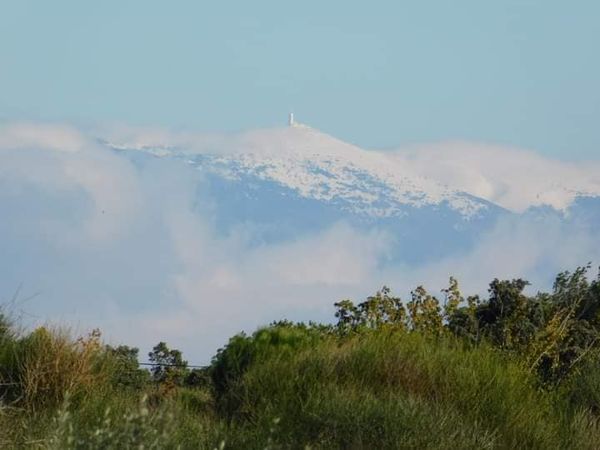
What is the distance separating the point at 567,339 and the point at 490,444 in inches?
441

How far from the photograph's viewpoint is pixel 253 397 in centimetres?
1368

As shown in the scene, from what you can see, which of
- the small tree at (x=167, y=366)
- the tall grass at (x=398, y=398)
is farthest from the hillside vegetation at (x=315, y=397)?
the small tree at (x=167, y=366)

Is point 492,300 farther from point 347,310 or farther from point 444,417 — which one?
point 444,417

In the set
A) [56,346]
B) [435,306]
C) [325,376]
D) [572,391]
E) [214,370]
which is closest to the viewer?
[325,376]

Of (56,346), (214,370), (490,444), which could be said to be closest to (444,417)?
(490,444)

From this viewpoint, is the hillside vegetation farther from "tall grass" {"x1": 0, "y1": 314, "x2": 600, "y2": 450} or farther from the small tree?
the small tree

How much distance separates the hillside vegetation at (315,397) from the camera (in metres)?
10.7

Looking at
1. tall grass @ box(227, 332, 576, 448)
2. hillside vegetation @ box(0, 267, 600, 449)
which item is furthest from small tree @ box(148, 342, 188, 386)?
tall grass @ box(227, 332, 576, 448)

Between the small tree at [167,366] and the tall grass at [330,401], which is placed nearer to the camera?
the tall grass at [330,401]

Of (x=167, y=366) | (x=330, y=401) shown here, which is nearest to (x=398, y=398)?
(x=330, y=401)

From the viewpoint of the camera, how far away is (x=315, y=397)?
12.1 m

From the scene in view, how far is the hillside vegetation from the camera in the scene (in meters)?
10.7

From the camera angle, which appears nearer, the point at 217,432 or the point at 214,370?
the point at 217,432

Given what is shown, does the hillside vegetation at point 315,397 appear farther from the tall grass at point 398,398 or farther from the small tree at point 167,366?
the small tree at point 167,366
